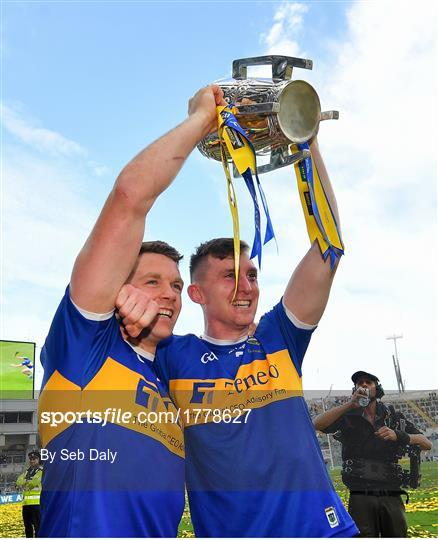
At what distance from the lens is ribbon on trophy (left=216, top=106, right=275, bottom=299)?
2.50 m

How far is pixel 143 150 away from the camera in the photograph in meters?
2.20

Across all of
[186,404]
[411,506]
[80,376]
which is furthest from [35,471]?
[80,376]

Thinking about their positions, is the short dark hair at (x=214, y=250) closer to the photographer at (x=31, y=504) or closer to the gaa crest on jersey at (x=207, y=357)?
the gaa crest on jersey at (x=207, y=357)

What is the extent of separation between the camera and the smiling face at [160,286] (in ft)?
7.98

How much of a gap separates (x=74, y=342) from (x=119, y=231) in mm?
438

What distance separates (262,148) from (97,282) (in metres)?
1.28

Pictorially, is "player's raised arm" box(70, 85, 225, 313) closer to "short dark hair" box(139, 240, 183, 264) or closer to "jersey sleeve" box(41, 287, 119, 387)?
"jersey sleeve" box(41, 287, 119, 387)

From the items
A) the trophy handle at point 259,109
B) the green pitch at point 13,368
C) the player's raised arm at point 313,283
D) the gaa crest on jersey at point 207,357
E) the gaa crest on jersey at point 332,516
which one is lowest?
the gaa crest on jersey at point 332,516

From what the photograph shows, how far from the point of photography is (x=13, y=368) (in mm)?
33750

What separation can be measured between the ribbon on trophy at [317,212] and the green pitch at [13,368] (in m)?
33.0

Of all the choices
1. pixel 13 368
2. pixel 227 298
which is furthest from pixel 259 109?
pixel 13 368

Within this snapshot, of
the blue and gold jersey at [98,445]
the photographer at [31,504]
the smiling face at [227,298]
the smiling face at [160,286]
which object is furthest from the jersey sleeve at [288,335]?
the photographer at [31,504]

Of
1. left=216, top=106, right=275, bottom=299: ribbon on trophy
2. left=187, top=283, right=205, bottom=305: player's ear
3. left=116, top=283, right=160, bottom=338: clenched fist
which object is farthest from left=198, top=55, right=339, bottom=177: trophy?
left=116, top=283, right=160, bottom=338: clenched fist

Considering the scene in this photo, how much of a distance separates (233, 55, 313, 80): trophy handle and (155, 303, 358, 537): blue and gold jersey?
4.06ft
